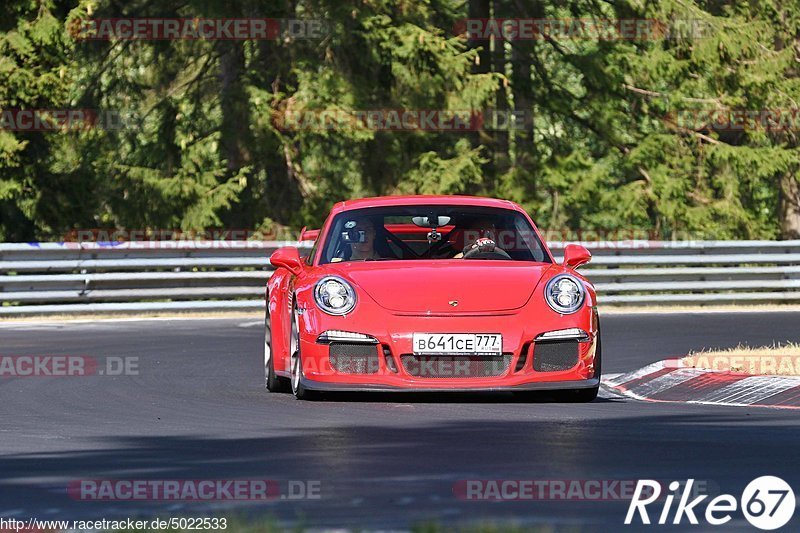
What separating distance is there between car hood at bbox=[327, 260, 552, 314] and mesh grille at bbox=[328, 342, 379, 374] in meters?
0.30

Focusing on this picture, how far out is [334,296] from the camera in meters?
11.6

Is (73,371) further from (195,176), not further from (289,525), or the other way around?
(195,176)

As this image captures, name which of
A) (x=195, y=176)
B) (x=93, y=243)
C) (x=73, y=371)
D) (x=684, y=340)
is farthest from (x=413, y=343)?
(x=195, y=176)

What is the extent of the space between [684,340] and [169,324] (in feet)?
22.0

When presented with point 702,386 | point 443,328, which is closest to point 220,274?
point 702,386

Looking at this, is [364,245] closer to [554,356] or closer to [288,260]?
[288,260]

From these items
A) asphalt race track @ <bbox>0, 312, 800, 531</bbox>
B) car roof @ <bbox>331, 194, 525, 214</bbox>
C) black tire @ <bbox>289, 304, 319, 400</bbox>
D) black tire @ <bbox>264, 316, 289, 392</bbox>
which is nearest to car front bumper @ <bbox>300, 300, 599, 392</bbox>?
asphalt race track @ <bbox>0, 312, 800, 531</bbox>

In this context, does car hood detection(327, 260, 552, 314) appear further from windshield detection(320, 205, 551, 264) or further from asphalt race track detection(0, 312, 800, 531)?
asphalt race track detection(0, 312, 800, 531)

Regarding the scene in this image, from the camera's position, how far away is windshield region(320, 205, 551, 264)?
Answer: 41.2ft

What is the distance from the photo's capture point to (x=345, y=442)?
31.2 feet

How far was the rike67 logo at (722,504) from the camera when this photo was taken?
22.6 feet

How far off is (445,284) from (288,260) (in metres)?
1.36

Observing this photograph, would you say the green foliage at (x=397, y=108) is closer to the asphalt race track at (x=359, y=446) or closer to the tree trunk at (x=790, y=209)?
the tree trunk at (x=790, y=209)

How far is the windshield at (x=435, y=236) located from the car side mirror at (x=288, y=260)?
0.57 feet
